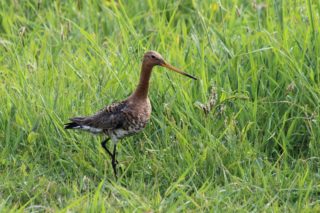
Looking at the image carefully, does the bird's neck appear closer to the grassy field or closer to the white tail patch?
the grassy field

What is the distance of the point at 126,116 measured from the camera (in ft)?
21.6

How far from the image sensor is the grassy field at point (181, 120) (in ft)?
20.0

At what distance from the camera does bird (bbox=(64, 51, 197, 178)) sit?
6.55 m

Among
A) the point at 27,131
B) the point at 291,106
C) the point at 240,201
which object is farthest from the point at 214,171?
the point at 27,131

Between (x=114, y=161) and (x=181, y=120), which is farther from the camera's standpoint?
(x=181, y=120)

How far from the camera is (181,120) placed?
6.69 m

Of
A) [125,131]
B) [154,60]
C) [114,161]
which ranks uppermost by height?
[154,60]

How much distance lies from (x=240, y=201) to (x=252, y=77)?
4.28 feet

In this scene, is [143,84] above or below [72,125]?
above

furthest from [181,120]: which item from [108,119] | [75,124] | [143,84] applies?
[75,124]

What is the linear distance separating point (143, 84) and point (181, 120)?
1.23 ft

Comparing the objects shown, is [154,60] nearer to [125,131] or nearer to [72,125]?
[125,131]

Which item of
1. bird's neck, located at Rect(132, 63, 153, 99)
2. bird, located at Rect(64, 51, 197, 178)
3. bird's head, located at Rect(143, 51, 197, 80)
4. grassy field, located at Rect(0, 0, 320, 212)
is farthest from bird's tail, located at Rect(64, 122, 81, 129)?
bird's head, located at Rect(143, 51, 197, 80)

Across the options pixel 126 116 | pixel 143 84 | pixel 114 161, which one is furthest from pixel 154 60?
pixel 114 161
